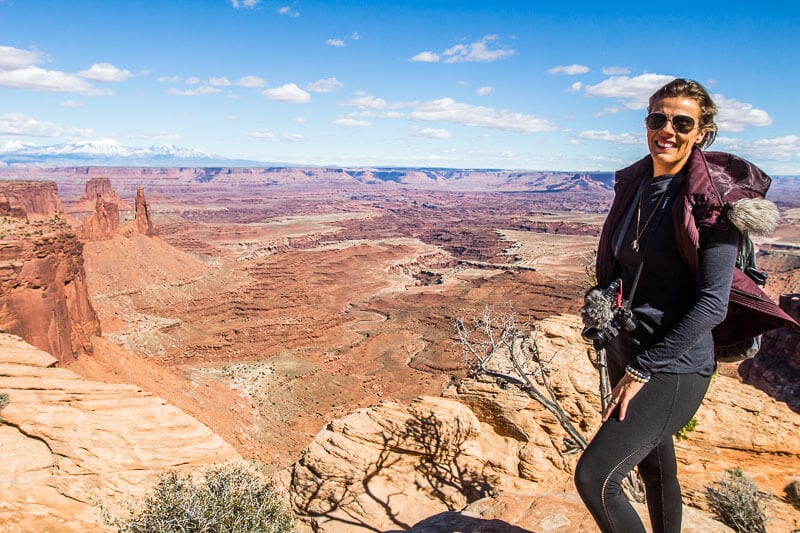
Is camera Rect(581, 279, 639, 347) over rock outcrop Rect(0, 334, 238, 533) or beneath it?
over

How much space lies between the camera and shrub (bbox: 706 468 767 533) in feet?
12.3

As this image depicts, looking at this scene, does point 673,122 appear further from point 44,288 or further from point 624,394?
point 44,288

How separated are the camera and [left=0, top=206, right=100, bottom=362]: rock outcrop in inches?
577

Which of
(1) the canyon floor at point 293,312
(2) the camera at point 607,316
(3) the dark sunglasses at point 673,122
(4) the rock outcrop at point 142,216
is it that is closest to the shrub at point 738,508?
(1) the canyon floor at point 293,312

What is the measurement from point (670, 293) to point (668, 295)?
0.04 feet

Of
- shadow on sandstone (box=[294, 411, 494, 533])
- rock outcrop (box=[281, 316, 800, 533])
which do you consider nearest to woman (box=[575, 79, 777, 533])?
rock outcrop (box=[281, 316, 800, 533])

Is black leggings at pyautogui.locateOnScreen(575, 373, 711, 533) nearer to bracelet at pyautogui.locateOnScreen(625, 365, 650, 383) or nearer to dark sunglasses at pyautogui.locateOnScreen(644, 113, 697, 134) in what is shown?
bracelet at pyautogui.locateOnScreen(625, 365, 650, 383)

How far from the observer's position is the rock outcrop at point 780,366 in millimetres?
16938

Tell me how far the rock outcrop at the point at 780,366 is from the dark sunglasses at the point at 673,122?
19827mm

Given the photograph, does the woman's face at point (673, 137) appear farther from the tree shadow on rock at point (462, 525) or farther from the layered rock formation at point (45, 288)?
the layered rock formation at point (45, 288)

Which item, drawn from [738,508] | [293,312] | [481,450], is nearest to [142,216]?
[293,312]

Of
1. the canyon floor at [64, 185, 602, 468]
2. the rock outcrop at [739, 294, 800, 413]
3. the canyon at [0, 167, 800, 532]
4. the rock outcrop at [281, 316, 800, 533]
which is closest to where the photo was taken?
the rock outcrop at [281, 316, 800, 533]

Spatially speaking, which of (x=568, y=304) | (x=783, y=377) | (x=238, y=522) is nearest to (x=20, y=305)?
(x=238, y=522)

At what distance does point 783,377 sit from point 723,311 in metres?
21.1
